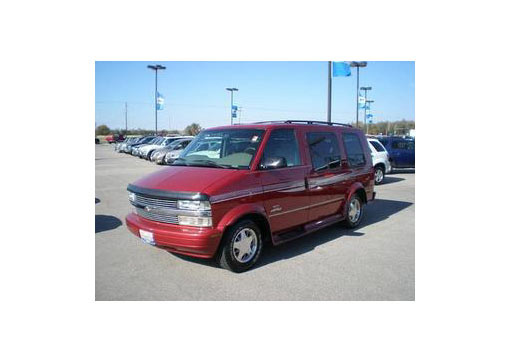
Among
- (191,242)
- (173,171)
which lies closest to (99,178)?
(173,171)

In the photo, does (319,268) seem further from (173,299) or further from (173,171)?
(173,171)

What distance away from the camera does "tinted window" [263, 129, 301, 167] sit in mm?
4988

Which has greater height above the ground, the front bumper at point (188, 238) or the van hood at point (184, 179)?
the van hood at point (184, 179)

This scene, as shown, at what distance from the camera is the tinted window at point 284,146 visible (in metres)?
4.99

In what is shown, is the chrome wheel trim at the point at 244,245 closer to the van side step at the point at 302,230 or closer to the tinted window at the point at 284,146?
the van side step at the point at 302,230

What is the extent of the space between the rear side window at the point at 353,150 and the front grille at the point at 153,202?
3.63 metres

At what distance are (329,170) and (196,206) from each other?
2.73 meters

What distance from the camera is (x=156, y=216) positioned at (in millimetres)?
4426

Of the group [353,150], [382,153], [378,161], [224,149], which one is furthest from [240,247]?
[382,153]

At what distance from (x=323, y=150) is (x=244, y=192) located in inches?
81.9

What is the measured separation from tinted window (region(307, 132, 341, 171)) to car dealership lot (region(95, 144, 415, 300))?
1.26 m

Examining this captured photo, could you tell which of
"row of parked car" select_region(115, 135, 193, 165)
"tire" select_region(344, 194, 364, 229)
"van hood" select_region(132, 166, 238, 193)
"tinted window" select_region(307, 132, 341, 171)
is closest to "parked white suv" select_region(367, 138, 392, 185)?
"tire" select_region(344, 194, 364, 229)

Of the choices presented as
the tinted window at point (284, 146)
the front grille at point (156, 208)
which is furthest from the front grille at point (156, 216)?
the tinted window at point (284, 146)

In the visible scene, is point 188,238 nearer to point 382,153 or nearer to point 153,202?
point 153,202
